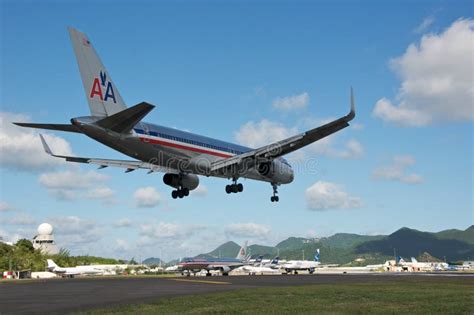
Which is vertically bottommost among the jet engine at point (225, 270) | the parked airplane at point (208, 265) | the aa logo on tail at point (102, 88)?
the jet engine at point (225, 270)

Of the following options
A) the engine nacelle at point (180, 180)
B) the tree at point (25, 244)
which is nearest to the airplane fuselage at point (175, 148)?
the engine nacelle at point (180, 180)

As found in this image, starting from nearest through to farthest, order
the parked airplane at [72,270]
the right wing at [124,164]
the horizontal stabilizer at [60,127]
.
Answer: the horizontal stabilizer at [60,127], the right wing at [124,164], the parked airplane at [72,270]

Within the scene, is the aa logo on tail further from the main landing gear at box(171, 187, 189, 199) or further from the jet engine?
the jet engine

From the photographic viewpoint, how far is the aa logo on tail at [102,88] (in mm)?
40375

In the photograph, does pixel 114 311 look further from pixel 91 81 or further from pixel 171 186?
pixel 171 186

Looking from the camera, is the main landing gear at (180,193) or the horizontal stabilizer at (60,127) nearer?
the horizontal stabilizer at (60,127)

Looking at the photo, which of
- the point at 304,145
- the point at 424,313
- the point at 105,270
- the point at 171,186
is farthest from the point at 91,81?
the point at 105,270

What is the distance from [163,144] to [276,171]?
1394 centimetres

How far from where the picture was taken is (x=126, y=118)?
37.4m

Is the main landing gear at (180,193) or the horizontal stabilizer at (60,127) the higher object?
the horizontal stabilizer at (60,127)

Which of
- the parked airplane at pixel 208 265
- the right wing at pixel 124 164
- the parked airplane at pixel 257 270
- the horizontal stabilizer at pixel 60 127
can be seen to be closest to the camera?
the horizontal stabilizer at pixel 60 127

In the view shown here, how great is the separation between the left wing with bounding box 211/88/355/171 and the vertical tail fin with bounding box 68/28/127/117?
1173 cm

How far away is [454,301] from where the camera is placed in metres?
30.4

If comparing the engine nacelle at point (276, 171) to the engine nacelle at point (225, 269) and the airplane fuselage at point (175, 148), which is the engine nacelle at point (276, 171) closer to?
the airplane fuselage at point (175, 148)
